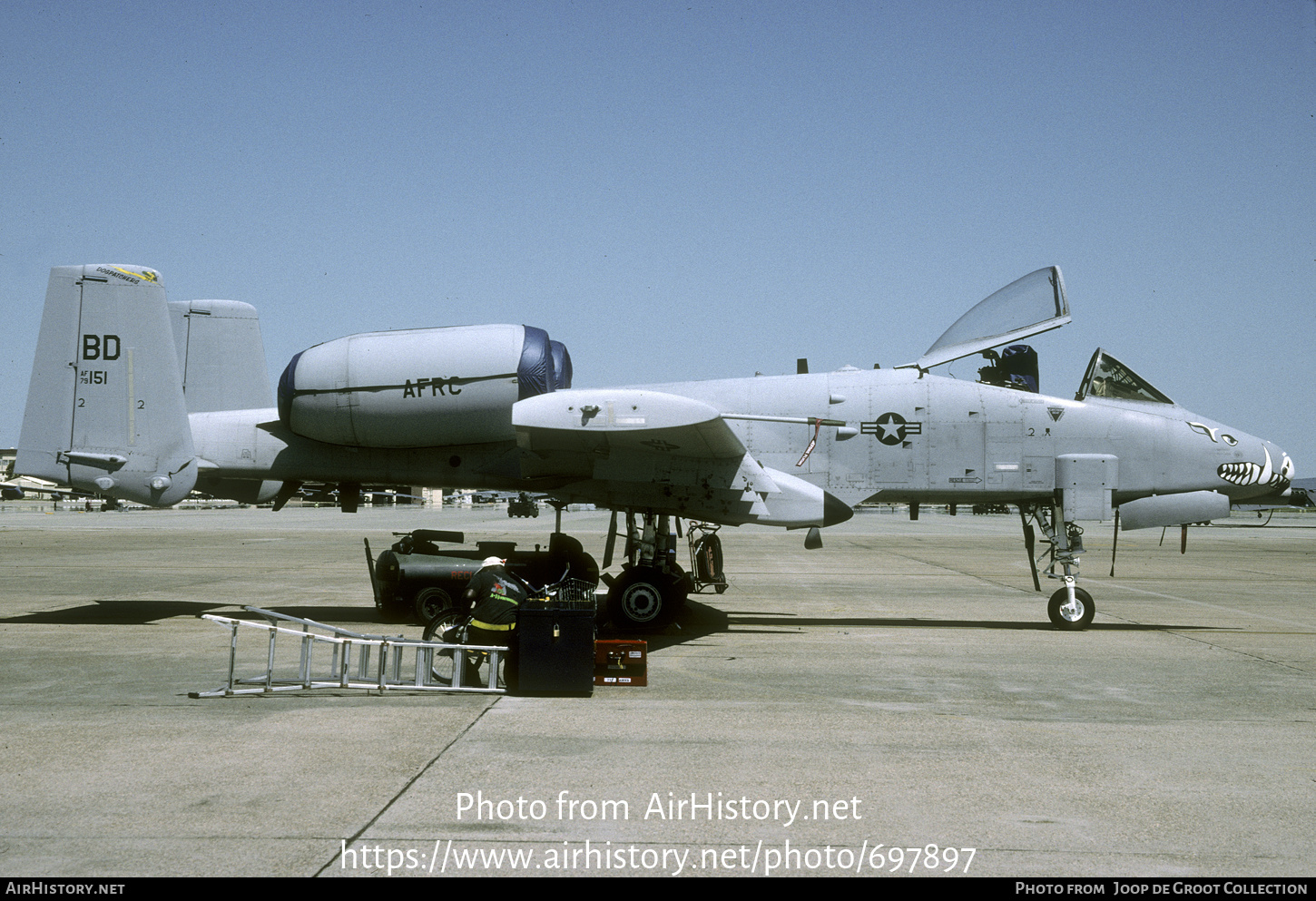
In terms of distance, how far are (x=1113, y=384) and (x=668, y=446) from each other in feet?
21.1

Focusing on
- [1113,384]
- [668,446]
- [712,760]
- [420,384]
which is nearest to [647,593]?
[668,446]

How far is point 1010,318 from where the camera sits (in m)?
13.2

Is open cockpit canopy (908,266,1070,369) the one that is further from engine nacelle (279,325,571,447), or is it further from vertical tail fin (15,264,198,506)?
vertical tail fin (15,264,198,506)

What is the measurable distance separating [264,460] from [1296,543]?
42816 mm

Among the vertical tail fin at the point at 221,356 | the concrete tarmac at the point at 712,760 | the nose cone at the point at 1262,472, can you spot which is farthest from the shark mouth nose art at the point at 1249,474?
the vertical tail fin at the point at 221,356

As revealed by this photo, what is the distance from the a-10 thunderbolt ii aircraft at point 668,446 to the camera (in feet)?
41.7

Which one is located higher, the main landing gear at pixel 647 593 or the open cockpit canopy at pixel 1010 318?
the open cockpit canopy at pixel 1010 318

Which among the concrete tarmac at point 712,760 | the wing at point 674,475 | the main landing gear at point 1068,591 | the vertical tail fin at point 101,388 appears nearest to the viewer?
the concrete tarmac at point 712,760

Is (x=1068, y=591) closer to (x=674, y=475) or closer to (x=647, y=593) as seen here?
(x=674, y=475)

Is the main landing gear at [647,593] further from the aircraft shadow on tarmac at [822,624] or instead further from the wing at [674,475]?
the wing at [674,475]

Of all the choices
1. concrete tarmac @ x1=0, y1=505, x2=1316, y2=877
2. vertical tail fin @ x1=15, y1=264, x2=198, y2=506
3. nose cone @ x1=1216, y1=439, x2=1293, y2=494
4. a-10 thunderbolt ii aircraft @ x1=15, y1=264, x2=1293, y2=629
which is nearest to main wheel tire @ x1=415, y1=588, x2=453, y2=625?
concrete tarmac @ x1=0, y1=505, x2=1316, y2=877

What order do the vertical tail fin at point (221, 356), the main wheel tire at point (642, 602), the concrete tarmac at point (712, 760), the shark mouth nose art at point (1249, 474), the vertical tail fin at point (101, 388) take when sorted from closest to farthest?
the concrete tarmac at point (712, 760) → the main wheel tire at point (642, 602) → the vertical tail fin at point (101, 388) → the shark mouth nose art at point (1249, 474) → the vertical tail fin at point (221, 356)

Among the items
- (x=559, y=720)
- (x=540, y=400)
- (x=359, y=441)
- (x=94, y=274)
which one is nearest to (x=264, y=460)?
(x=359, y=441)

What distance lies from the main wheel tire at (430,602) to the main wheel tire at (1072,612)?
826 centimetres
